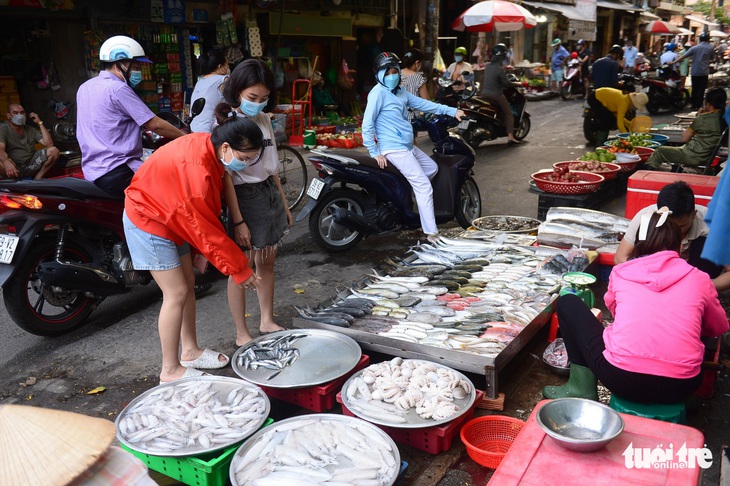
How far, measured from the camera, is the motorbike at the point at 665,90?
17109 millimetres

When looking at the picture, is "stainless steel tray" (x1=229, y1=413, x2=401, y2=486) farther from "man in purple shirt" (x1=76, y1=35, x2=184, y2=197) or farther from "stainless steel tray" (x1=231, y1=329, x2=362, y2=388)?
"man in purple shirt" (x1=76, y1=35, x2=184, y2=197)

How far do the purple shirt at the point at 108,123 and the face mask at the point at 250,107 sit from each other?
1.09 meters

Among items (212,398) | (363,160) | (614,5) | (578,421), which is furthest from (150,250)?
(614,5)

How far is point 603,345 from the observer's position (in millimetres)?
3141

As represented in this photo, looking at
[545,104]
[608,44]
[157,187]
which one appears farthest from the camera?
[608,44]

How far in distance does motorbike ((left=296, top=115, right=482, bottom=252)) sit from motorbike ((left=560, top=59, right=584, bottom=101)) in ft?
50.9

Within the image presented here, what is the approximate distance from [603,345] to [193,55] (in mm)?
10277

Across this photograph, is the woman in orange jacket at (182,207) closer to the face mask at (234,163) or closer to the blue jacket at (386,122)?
the face mask at (234,163)

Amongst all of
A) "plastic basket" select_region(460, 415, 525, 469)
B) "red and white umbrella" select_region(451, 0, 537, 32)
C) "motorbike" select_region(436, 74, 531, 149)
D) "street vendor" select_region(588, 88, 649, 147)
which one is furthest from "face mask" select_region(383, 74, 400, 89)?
"red and white umbrella" select_region(451, 0, 537, 32)

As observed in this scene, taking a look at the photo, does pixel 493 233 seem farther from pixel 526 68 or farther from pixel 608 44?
pixel 608 44

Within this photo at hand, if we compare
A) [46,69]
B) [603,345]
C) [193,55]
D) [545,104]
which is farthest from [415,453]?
[545,104]

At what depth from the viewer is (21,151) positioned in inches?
274

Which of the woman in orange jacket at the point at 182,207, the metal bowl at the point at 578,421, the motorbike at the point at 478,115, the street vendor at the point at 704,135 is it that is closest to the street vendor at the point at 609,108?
the motorbike at the point at 478,115

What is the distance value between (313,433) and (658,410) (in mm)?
1653
